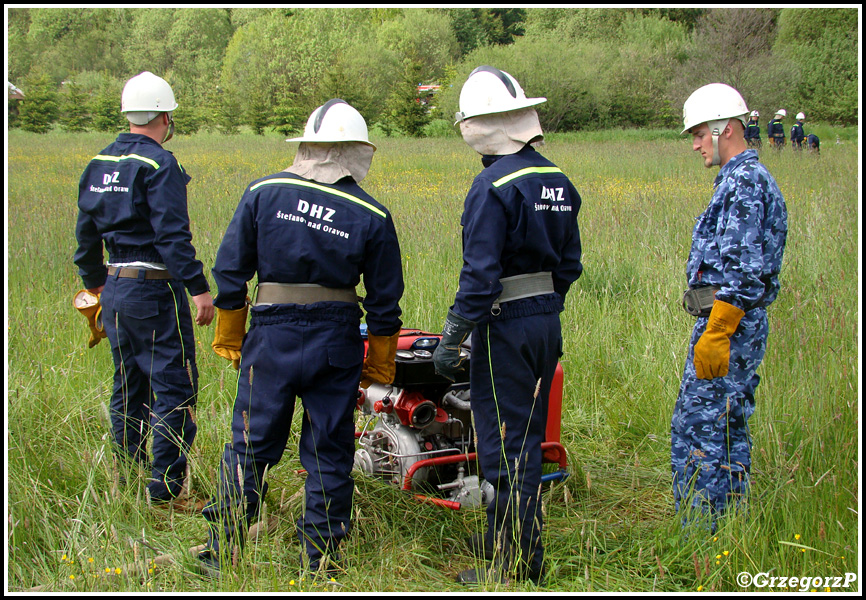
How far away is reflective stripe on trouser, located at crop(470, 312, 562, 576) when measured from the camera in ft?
9.68

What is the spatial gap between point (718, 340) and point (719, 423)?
1.57 ft

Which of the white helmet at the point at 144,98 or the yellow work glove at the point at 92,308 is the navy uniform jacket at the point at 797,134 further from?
the yellow work glove at the point at 92,308

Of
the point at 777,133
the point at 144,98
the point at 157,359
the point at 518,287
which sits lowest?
the point at 157,359

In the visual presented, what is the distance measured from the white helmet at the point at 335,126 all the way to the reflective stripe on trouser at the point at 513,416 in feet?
3.40

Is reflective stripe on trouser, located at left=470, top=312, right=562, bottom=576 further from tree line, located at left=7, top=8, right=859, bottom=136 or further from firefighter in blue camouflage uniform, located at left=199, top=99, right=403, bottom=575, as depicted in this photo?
tree line, located at left=7, top=8, right=859, bottom=136

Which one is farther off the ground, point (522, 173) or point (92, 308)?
point (522, 173)

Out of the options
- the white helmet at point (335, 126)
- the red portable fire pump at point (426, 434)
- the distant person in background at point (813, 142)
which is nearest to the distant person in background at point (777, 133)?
the distant person in background at point (813, 142)

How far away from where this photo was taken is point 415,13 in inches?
2461

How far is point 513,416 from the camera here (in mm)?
2996

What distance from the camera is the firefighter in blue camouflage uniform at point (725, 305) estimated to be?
3.12 metres

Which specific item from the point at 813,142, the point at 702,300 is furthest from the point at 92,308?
the point at 813,142

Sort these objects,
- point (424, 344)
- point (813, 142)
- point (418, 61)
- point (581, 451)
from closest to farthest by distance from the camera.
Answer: point (424, 344)
point (581, 451)
point (813, 142)
point (418, 61)

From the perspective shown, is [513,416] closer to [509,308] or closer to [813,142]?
[509,308]

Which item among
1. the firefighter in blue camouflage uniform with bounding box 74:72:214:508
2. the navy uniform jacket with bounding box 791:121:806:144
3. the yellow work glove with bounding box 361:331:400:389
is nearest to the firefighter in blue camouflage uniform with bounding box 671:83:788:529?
the yellow work glove with bounding box 361:331:400:389
